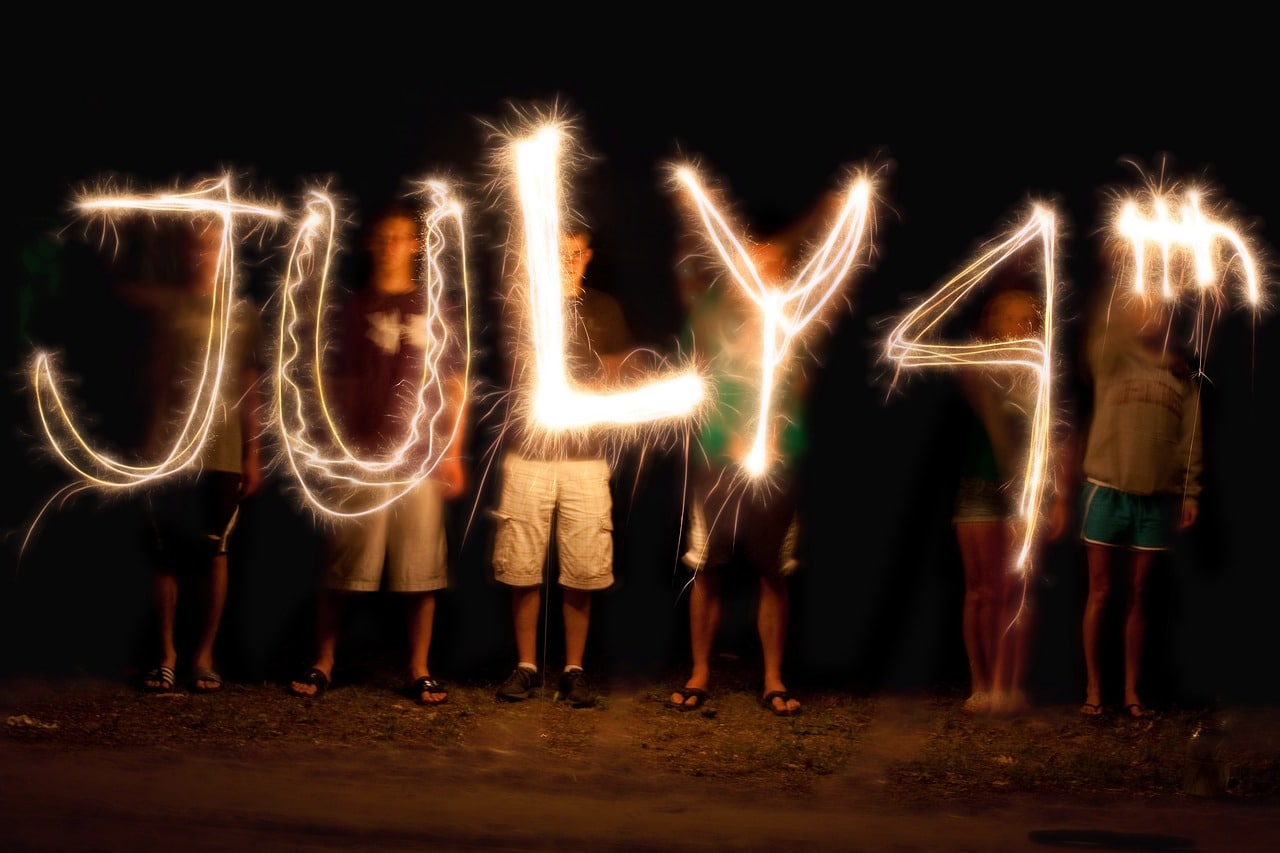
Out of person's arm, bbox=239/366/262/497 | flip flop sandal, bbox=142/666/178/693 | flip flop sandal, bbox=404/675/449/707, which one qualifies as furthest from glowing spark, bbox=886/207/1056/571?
flip flop sandal, bbox=142/666/178/693

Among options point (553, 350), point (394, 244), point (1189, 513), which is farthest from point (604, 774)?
point (1189, 513)

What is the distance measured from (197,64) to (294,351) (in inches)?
65.7

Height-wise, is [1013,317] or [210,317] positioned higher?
[1013,317]

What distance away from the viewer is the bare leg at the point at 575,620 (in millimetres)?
5652

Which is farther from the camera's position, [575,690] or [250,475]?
[250,475]

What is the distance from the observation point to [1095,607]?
217 inches

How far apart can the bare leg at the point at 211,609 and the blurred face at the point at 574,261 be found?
186cm

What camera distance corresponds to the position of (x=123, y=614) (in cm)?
650

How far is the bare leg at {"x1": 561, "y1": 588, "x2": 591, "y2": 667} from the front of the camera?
565 cm

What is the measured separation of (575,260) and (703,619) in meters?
1.60

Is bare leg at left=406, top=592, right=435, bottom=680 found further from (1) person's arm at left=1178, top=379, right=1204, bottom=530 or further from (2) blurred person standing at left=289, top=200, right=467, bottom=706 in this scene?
(1) person's arm at left=1178, top=379, right=1204, bottom=530

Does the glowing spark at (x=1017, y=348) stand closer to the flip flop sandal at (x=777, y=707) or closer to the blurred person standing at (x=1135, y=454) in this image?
the blurred person standing at (x=1135, y=454)

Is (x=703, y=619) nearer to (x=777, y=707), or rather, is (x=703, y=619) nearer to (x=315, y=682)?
(x=777, y=707)

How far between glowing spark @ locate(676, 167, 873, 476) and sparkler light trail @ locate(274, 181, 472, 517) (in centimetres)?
103
